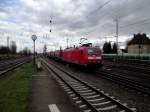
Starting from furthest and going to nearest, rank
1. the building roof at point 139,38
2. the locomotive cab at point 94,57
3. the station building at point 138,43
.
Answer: the building roof at point 139,38
the station building at point 138,43
the locomotive cab at point 94,57

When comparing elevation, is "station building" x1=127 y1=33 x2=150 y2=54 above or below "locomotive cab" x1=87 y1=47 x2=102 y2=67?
above

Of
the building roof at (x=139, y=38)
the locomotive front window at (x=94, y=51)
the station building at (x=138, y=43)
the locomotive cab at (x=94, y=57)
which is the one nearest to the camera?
the locomotive cab at (x=94, y=57)

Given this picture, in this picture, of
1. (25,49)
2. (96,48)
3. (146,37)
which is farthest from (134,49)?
(25,49)

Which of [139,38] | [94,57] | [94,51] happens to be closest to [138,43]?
[139,38]

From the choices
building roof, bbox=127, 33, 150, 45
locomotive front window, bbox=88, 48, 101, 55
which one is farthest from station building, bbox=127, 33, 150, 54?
locomotive front window, bbox=88, 48, 101, 55

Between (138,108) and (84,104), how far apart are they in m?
2.19

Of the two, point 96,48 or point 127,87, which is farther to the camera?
point 96,48

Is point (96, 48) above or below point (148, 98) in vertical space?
above

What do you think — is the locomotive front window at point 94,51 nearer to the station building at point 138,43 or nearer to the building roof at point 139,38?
the station building at point 138,43

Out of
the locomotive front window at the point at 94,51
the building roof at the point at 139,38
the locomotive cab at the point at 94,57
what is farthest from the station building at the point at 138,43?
the locomotive cab at the point at 94,57

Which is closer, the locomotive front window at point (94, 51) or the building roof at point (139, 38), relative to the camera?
the locomotive front window at point (94, 51)

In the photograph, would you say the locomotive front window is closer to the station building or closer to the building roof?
the station building

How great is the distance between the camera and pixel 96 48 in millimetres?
26797

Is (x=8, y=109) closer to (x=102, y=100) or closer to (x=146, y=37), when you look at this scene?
(x=102, y=100)
